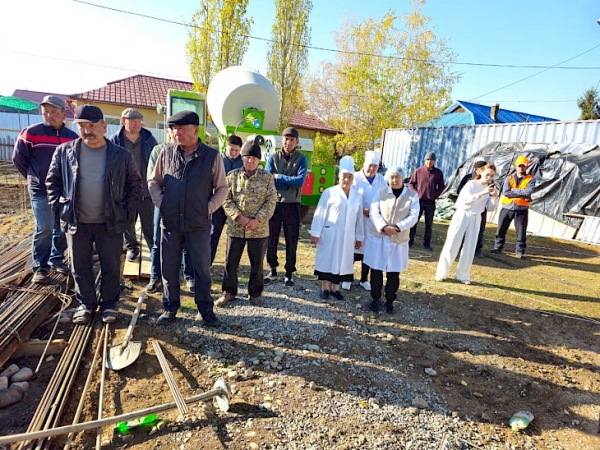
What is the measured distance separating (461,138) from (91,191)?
12009 millimetres

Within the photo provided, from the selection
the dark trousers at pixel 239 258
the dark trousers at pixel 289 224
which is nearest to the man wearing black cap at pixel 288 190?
the dark trousers at pixel 289 224

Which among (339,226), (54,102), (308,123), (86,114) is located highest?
(308,123)

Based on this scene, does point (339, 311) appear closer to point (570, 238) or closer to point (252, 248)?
point (252, 248)

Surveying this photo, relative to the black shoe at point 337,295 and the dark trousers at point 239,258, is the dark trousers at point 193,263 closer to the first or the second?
the dark trousers at point 239,258

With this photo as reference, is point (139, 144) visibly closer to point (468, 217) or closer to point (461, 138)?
point (468, 217)

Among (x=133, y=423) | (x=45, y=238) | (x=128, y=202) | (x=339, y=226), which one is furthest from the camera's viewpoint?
(x=339, y=226)

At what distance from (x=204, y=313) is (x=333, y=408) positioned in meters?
1.56

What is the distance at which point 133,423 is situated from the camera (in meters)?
2.29

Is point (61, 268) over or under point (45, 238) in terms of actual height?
under

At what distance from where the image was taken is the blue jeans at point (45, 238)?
3.96 m

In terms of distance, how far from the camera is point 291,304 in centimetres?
423

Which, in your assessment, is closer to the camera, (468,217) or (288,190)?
(288,190)

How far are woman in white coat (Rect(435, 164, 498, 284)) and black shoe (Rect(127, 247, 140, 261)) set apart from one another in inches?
178

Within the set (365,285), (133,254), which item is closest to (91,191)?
(133,254)
